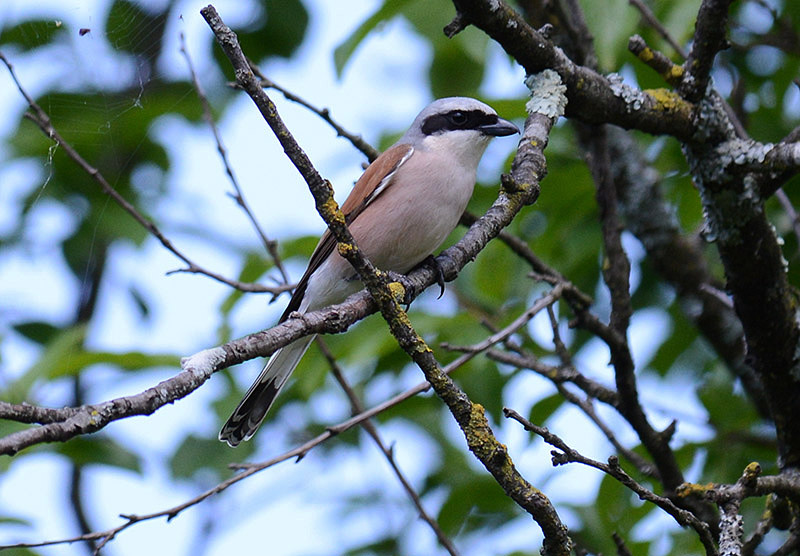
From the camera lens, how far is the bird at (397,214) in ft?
12.9

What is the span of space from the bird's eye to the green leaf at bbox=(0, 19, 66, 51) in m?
1.92

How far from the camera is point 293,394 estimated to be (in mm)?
5027

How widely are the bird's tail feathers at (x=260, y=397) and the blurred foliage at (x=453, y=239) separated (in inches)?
11.3

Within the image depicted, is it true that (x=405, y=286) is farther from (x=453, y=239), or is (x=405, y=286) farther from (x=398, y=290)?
(x=453, y=239)

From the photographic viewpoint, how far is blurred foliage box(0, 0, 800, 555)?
157 inches

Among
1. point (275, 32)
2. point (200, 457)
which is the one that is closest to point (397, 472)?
point (200, 457)

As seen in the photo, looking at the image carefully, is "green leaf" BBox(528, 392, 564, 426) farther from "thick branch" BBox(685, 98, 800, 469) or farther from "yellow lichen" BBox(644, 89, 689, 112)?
"yellow lichen" BBox(644, 89, 689, 112)

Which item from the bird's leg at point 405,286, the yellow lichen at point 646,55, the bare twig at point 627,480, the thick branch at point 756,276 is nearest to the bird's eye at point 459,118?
the yellow lichen at point 646,55

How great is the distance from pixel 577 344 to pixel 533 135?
5.71ft

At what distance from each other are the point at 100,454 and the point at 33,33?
215cm

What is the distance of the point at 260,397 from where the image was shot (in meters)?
3.82

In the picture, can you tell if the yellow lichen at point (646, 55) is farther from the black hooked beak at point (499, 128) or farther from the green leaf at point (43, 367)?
the green leaf at point (43, 367)

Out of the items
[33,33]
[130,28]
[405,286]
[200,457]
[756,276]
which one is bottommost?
[756,276]

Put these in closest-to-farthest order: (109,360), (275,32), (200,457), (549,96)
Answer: (549,96), (109,360), (200,457), (275,32)
